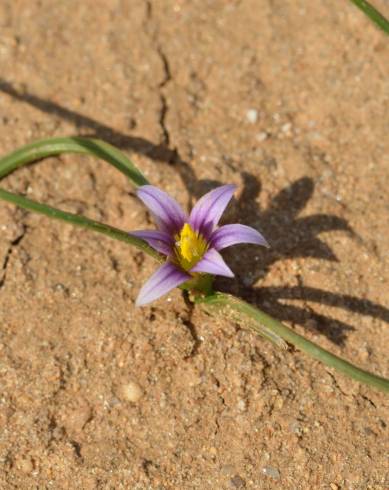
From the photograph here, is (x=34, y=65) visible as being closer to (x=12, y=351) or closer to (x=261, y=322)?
(x=12, y=351)

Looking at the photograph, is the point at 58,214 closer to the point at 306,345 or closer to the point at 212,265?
the point at 212,265

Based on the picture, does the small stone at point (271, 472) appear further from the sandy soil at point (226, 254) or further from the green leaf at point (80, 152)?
the green leaf at point (80, 152)

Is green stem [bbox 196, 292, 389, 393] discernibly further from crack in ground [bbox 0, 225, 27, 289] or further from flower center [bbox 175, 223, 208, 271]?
crack in ground [bbox 0, 225, 27, 289]

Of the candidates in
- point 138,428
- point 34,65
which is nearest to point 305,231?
point 138,428

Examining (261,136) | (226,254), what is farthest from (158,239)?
(261,136)

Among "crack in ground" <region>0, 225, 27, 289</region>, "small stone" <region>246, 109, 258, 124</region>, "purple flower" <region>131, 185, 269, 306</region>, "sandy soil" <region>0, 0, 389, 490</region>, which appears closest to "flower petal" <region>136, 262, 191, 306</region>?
"purple flower" <region>131, 185, 269, 306</region>
